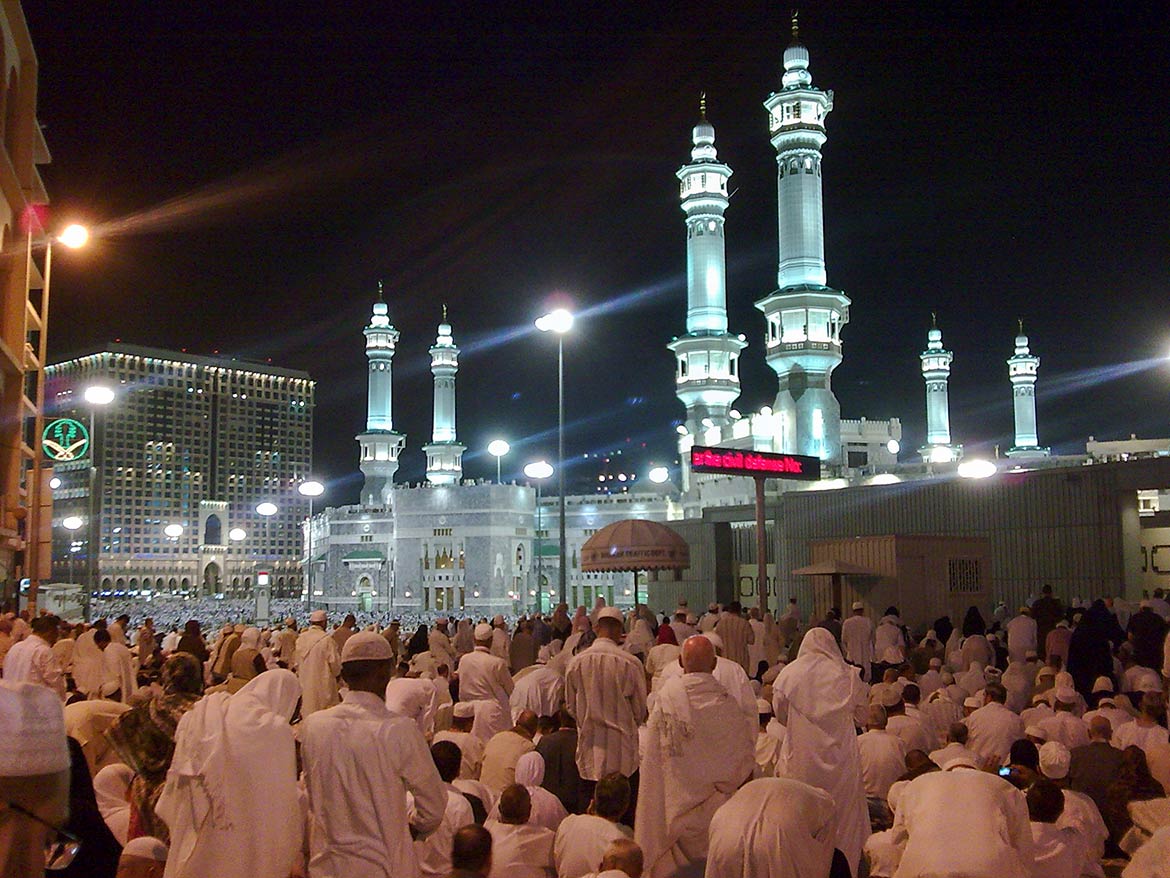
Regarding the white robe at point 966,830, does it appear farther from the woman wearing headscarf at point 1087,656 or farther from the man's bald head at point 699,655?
the woman wearing headscarf at point 1087,656

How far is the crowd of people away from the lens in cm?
418

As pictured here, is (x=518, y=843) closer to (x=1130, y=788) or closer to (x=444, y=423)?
(x=1130, y=788)

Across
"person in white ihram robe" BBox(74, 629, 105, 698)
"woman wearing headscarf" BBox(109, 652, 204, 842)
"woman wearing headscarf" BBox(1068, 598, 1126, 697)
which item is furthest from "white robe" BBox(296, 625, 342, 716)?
"woman wearing headscarf" BBox(1068, 598, 1126, 697)

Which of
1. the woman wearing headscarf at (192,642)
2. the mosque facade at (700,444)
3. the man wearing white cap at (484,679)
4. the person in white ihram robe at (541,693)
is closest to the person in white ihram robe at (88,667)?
the woman wearing headscarf at (192,642)

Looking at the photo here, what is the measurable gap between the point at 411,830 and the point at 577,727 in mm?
3421

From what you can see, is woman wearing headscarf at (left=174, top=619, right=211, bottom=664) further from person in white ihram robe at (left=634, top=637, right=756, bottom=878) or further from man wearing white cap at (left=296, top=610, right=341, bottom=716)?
person in white ihram robe at (left=634, top=637, right=756, bottom=878)

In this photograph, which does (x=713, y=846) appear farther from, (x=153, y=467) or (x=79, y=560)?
(x=153, y=467)

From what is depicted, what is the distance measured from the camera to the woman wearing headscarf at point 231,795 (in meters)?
4.27

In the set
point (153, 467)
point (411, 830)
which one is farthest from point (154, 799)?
point (153, 467)

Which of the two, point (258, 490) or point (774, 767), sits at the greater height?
point (258, 490)

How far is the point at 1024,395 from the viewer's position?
58.8m

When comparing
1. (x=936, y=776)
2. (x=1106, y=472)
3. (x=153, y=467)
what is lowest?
(x=936, y=776)

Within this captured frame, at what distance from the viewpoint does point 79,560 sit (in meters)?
91.4

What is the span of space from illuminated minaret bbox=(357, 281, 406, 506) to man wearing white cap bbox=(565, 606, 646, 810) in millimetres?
61785
